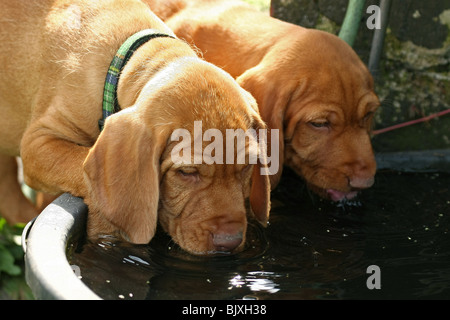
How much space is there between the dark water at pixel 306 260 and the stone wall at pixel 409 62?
4.21 feet

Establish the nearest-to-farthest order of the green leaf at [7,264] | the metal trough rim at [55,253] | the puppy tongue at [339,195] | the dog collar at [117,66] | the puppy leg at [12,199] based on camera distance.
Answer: the metal trough rim at [55,253] → the dog collar at [117,66] → the puppy tongue at [339,195] → the green leaf at [7,264] → the puppy leg at [12,199]

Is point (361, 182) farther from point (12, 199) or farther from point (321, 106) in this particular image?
point (12, 199)

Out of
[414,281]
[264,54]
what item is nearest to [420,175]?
[264,54]

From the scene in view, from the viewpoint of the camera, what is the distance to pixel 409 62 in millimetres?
6016

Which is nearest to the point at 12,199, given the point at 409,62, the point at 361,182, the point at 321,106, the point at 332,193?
the point at 332,193

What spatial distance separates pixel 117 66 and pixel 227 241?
1.37 m

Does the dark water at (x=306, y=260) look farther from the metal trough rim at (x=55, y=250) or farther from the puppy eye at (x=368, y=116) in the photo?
the puppy eye at (x=368, y=116)

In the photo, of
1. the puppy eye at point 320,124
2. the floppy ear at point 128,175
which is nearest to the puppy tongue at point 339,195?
the puppy eye at point 320,124

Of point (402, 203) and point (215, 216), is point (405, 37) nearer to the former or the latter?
point (402, 203)

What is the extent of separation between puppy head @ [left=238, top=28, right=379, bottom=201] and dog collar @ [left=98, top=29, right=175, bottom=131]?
76cm

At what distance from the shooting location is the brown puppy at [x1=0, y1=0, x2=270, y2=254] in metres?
3.50

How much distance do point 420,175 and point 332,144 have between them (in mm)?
1147

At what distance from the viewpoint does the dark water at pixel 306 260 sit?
3.26 metres
